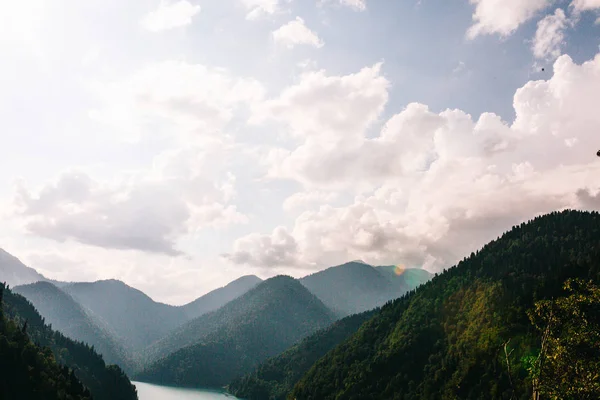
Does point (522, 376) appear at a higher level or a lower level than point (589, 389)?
lower

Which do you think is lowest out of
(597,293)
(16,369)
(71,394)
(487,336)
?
(71,394)

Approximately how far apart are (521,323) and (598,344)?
181 metres

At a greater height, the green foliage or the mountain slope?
the green foliage

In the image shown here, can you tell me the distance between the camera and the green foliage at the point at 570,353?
2600cm

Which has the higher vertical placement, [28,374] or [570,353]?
[570,353]

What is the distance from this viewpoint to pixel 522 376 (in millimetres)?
153125

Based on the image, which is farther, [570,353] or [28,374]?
[28,374]

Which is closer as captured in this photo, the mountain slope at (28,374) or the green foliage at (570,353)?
the green foliage at (570,353)

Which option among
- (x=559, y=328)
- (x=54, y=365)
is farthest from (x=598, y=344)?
(x=54, y=365)

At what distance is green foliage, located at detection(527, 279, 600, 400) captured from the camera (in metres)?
26.0

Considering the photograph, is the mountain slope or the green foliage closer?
the green foliage

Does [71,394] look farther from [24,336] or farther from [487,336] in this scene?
[487,336]

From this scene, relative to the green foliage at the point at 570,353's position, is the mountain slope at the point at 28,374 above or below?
below

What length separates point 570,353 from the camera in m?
26.8
